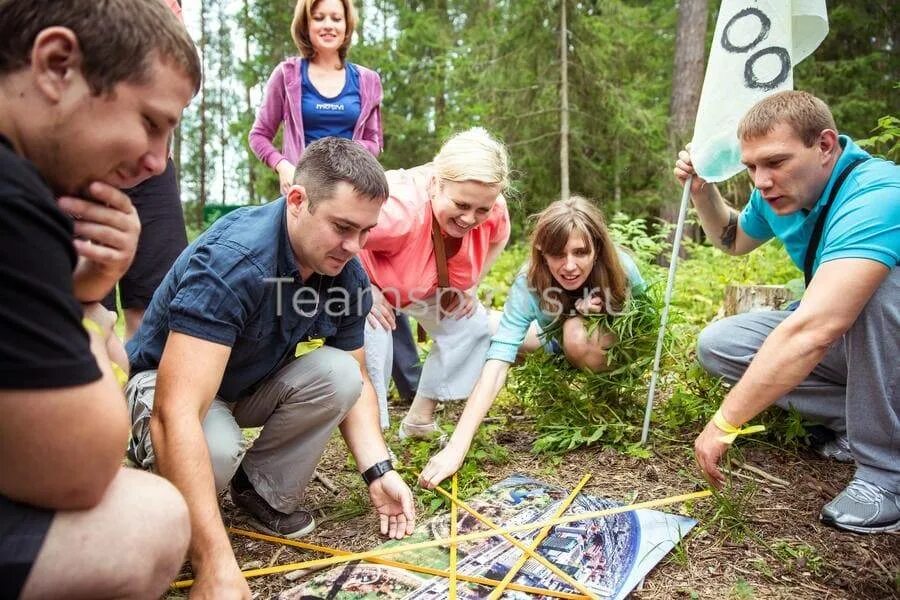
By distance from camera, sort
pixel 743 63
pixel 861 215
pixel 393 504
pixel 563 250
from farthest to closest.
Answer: pixel 563 250, pixel 743 63, pixel 393 504, pixel 861 215

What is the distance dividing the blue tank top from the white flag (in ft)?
6.92

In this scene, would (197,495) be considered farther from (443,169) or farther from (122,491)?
(443,169)

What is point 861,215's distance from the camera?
2.26 meters

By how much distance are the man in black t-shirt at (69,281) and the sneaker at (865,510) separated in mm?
2284

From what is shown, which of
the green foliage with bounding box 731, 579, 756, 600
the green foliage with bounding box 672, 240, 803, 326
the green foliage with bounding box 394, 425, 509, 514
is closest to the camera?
the green foliage with bounding box 731, 579, 756, 600

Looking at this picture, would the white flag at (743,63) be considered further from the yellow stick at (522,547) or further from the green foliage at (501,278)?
the green foliage at (501,278)

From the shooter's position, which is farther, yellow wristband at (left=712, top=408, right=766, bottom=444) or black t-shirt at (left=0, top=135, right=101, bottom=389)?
yellow wristband at (left=712, top=408, right=766, bottom=444)

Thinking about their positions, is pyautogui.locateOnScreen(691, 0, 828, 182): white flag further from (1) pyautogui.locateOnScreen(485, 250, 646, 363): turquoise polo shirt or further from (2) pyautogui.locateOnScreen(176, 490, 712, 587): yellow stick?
(2) pyautogui.locateOnScreen(176, 490, 712, 587): yellow stick

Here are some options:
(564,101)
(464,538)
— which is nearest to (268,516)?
(464,538)

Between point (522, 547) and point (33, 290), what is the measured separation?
177 centimetres

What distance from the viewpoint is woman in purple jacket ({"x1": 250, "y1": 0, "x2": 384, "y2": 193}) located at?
391 cm

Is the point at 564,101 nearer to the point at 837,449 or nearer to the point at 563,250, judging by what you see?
the point at 563,250

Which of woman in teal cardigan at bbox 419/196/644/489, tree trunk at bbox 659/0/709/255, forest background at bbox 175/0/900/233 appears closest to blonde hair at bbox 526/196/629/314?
woman in teal cardigan at bbox 419/196/644/489

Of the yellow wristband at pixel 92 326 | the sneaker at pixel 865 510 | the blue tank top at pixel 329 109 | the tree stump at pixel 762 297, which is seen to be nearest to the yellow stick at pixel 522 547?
the sneaker at pixel 865 510
